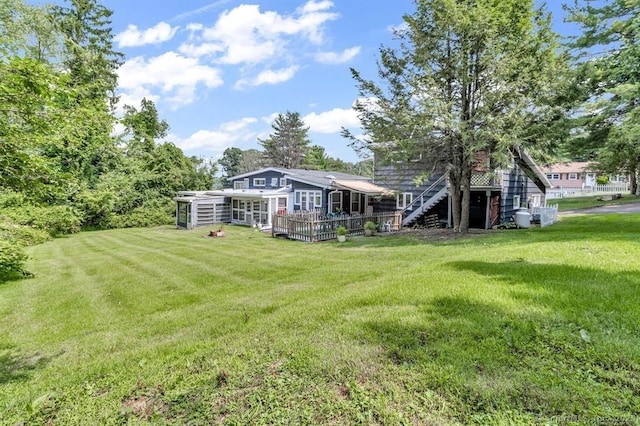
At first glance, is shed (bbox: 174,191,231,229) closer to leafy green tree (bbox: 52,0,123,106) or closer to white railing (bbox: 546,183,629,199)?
leafy green tree (bbox: 52,0,123,106)

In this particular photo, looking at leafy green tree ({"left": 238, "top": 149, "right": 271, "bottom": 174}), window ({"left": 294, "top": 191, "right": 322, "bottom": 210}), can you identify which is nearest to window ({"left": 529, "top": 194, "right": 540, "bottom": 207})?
window ({"left": 294, "top": 191, "right": 322, "bottom": 210})

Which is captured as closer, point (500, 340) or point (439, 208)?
point (500, 340)

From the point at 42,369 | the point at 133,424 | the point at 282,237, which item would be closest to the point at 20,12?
the point at 282,237

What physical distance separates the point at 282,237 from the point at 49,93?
41.6 ft

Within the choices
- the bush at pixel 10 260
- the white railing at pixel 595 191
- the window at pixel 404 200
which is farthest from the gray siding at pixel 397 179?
the white railing at pixel 595 191

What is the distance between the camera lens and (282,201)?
2277cm

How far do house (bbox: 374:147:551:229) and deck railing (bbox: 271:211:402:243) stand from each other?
4.87 feet

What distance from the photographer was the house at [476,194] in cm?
1678

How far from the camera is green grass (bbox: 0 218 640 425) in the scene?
2.66m

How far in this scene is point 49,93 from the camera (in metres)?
4.47

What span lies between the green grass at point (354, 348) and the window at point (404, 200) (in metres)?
11.1

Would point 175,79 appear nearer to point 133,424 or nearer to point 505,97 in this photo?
point 505,97

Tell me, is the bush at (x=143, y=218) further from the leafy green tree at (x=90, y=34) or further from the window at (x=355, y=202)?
the window at (x=355, y=202)

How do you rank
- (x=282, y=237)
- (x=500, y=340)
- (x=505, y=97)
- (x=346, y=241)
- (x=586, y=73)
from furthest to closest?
(x=282, y=237) → (x=346, y=241) → (x=505, y=97) → (x=586, y=73) → (x=500, y=340)
